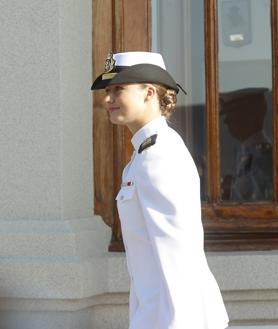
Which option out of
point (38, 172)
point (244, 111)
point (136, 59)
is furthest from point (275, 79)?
point (136, 59)

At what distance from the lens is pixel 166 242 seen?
2805 mm

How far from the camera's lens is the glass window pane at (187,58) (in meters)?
5.73

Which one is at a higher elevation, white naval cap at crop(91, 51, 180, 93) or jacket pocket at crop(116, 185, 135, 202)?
white naval cap at crop(91, 51, 180, 93)

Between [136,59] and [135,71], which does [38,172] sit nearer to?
[136,59]

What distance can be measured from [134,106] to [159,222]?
1.51 feet

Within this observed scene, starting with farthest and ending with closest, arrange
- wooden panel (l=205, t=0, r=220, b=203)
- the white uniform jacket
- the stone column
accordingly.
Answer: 1. wooden panel (l=205, t=0, r=220, b=203)
2. the stone column
3. the white uniform jacket

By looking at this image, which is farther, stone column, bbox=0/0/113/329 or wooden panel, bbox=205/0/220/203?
wooden panel, bbox=205/0/220/203

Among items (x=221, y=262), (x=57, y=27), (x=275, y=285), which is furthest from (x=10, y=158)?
(x=275, y=285)

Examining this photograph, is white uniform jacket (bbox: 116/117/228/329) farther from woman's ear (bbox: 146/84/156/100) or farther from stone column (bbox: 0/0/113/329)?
stone column (bbox: 0/0/113/329)

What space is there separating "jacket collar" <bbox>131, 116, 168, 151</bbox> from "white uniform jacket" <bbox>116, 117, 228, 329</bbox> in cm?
2

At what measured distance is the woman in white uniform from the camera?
280cm

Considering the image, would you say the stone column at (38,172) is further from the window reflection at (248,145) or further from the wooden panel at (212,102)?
the window reflection at (248,145)

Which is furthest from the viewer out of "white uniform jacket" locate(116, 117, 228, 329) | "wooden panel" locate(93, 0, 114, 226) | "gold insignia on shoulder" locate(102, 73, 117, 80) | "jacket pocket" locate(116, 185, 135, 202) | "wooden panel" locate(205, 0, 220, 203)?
"wooden panel" locate(205, 0, 220, 203)

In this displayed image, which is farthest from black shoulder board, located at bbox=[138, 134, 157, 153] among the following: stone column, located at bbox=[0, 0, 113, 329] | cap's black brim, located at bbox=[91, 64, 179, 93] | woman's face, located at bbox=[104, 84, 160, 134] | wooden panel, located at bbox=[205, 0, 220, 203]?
wooden panel, located at bbox=[205, 0, 220, 203]
